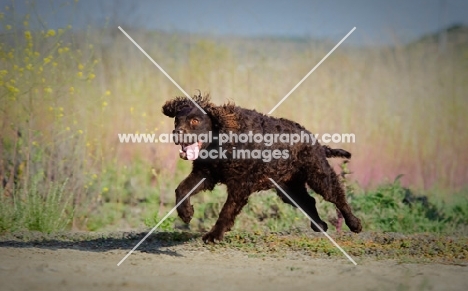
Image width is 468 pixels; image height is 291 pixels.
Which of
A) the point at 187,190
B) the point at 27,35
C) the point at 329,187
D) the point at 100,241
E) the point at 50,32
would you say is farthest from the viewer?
the point at 50,32

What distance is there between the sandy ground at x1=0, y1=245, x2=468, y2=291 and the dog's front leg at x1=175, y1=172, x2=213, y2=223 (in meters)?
0.38

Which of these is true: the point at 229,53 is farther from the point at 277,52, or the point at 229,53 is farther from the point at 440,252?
the point at 440,252

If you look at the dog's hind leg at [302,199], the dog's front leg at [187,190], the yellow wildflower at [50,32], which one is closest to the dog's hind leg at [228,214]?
the dog's front leg at [187,190]

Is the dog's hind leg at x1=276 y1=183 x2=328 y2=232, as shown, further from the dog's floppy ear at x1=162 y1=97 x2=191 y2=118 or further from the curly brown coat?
the dog's floppy ear at x1=162 y1=97 x2=191 y2=118

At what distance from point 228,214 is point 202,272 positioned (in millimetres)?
1141

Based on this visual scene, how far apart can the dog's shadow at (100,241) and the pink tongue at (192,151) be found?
0.98 metres

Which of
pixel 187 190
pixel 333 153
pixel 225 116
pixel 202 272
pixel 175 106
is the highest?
pixel 175 106

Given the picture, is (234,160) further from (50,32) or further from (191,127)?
(50,32)

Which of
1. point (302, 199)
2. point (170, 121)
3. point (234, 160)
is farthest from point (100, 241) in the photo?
point (170, 121)

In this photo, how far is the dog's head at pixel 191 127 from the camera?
6914 mm

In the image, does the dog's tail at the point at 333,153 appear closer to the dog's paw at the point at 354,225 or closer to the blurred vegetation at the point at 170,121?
the dog's paw at the point at 354,225

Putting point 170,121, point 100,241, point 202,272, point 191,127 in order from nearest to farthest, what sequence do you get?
1. point 202,272
2. point 191,127
3. point 100,241
4. point 170,121

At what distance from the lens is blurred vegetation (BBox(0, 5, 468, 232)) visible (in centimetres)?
905

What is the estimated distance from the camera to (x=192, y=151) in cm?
697
